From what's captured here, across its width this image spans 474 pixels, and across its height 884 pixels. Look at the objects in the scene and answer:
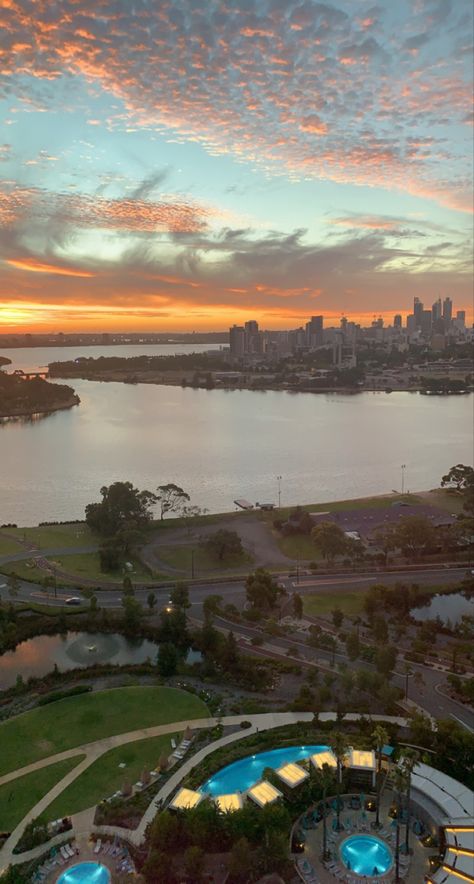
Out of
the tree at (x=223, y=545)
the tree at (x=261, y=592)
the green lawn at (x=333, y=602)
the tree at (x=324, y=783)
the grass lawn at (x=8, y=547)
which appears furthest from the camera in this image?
the grass lawn at (x=8, y=547)

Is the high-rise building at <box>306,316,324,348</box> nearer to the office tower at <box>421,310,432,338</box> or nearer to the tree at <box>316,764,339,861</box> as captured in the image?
the office tower at <box>421,310,432,338</box>

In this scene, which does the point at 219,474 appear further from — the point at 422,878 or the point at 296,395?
the point at 296,395

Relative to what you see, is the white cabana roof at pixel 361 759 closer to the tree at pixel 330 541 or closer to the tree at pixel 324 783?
the tree at pixel 324 783

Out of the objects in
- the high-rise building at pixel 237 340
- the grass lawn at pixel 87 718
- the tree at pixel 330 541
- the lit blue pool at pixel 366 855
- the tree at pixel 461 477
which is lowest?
the lit blue pool at pixel 366 855

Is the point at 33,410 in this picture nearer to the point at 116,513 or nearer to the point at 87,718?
the point at 116,513

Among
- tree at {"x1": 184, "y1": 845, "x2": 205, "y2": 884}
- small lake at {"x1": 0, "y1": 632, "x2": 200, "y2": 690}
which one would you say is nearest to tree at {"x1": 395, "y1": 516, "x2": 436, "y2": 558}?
small lake at {"x1": 0, "y1": 632, "x2": 200, "y2": 690}

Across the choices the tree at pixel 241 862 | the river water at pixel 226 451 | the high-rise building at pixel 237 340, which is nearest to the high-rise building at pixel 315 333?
the high-rise building at pixel 237 340

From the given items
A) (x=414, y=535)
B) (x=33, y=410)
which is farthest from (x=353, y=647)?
(x=33, y=410)
